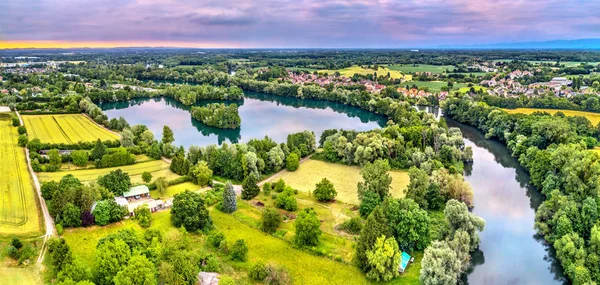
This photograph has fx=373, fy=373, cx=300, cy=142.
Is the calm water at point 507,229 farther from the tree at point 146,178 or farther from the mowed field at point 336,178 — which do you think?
the tree at point 146,178

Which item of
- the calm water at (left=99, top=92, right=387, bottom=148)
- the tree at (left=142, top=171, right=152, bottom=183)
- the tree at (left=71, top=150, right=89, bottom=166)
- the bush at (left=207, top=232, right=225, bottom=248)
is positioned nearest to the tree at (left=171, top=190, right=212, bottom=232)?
the bush at (left=207, top=232, right=225, bottom=248)

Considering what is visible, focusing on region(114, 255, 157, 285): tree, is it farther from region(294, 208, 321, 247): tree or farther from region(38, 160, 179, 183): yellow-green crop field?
region(38, 160, 179, 183): yellow-green crop field

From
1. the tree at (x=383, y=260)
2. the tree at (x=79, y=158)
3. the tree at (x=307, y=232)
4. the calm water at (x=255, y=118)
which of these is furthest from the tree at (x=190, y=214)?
the calm water at (x=255, y=118)

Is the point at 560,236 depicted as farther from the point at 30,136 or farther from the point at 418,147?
the point at 30,136

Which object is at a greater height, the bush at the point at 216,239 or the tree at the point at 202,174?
the tree at the point at 202,174

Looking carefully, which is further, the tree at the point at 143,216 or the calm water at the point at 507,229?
the tree at the point at 143,216

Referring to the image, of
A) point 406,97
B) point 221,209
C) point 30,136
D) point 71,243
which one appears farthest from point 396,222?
point 406,97

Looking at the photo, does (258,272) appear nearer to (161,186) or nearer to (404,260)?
(404,260)
